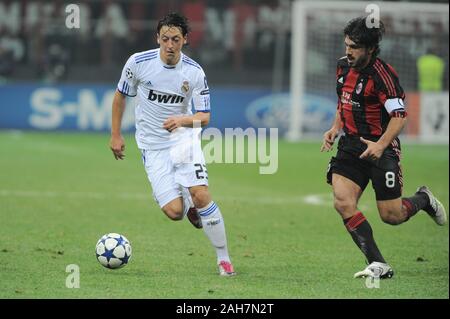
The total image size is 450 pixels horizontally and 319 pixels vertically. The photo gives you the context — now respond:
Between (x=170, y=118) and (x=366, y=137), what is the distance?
5.61 feet

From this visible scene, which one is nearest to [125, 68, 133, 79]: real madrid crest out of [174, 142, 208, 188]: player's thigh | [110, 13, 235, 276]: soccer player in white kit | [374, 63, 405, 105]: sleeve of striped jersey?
[110, 13, 235, 276]: soccer player in white kit

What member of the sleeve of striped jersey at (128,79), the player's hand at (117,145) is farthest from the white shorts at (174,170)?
the sleeve of striped jersey at (128,79)

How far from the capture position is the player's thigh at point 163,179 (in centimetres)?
889

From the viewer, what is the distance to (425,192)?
9484 mm

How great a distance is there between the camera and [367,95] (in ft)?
27.9

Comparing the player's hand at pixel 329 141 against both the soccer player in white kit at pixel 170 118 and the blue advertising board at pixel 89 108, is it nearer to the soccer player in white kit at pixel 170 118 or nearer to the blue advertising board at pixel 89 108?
the soccer player in white kit at pixel 170 118

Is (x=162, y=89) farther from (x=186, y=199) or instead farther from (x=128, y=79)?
(x=186, y=199)

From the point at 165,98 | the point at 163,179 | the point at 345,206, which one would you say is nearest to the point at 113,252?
the point at 163,179

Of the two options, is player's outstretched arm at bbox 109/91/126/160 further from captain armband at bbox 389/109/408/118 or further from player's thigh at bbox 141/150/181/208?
captain armband at bbox 389/109/408/118

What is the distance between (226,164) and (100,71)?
11.5 metres

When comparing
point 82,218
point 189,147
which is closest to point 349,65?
point 189,147

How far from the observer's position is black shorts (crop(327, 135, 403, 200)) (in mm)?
8633
